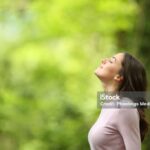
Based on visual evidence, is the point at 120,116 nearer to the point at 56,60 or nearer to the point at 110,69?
the point at 110,69

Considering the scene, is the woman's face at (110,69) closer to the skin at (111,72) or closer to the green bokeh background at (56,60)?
the skin at (111,72)

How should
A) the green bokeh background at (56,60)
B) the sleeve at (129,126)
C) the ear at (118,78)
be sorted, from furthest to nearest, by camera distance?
the green bokeh background at (56,60), the ear at (118,78), the sleeve at (129,126)

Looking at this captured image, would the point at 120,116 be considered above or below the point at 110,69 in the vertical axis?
below

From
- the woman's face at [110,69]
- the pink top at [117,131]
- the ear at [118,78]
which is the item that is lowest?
the pink top at [117,131]

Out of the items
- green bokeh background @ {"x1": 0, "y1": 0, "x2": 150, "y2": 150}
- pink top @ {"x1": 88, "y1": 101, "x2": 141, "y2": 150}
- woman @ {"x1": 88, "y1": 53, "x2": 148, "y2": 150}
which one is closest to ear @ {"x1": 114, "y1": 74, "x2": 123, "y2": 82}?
woman @ {"x1": 88, "y1": 53, "x2": 148, "y2": 150}

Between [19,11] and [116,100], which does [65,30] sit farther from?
[116,100]

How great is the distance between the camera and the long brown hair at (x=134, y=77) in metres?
1.94

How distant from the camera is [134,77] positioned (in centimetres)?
194

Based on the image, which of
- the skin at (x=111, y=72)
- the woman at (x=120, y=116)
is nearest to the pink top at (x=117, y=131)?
the woman at (x=120, y=116)

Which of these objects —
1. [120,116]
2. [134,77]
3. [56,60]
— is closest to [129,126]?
[120,116]

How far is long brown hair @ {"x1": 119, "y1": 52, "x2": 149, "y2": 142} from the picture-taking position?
1.94 metres

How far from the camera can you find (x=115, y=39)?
251 inches

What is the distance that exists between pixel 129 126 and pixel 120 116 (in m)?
0.05

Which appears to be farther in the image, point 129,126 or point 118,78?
point 118,78
